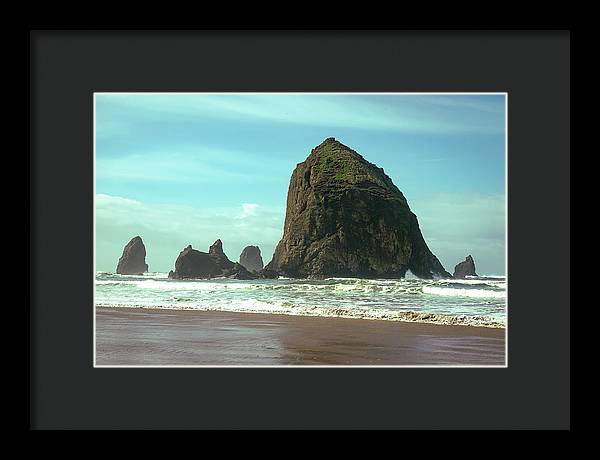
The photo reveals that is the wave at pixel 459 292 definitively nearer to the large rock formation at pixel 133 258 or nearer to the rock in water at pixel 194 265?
the rock in water at pixel 194 265

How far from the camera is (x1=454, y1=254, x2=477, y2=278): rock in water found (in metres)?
5.04

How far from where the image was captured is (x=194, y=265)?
301 inches

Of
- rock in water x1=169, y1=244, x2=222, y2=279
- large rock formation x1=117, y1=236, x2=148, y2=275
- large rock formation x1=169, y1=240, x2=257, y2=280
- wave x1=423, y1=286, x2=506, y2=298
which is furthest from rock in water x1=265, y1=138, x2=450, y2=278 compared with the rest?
large rock formation x1=117, y1=236, x2=148, y2=275

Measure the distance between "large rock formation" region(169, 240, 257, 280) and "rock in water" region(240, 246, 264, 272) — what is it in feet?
0.25

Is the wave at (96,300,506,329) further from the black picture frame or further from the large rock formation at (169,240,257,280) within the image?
the black picture frame

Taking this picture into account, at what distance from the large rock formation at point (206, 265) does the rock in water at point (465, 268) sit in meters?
2.39

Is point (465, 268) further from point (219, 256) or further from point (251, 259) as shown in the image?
point (219, 256)

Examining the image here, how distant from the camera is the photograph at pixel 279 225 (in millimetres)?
4402

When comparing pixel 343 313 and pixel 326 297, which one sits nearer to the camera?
pixel 343 313
